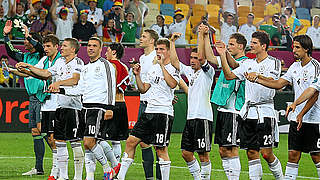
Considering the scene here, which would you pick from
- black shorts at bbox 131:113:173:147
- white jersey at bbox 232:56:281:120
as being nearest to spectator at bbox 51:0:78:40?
black shorts at bbox 131:113:173:147

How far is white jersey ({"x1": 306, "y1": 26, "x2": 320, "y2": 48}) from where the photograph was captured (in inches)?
846

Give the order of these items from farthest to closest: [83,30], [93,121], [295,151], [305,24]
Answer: [305,24], [83,30], [93,121], [295,151]

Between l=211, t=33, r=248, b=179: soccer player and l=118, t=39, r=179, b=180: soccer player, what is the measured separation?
0.66 m

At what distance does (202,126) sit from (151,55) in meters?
1.89

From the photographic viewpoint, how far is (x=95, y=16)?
1903cm

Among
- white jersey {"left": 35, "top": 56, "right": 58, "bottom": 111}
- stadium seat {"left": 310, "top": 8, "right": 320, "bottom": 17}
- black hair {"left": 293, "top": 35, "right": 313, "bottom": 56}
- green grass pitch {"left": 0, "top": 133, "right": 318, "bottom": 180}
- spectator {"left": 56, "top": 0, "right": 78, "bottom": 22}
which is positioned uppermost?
stadium seat {"left": 310, "top": 8, "right": 320, "bottom": 17}

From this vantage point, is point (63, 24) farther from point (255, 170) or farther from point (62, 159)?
point (255, 170)

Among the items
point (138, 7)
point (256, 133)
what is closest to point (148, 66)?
point (256, 133)

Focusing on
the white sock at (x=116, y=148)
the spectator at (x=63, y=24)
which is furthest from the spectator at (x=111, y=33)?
the white sock at (x=116, y=148)

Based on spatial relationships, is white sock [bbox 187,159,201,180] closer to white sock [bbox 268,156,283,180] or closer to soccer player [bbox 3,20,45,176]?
white sock [bbox 268,156,283,180]

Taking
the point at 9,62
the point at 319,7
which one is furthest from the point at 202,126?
the point at 319,7

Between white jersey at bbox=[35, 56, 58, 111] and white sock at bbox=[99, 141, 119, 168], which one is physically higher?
white jersey at bbox=[35, 56, 58, 111]

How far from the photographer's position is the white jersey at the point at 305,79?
794cm

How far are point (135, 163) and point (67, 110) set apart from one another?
3354mm
